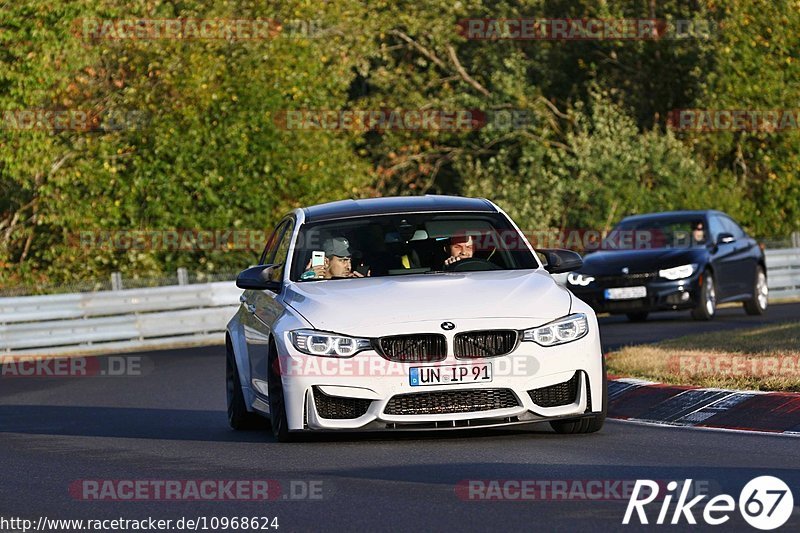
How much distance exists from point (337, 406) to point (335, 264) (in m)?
1.47

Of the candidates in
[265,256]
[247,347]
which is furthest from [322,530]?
[265,256]

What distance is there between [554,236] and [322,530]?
3116 centimetres

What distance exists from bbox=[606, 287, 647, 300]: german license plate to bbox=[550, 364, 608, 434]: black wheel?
1297 centimetres

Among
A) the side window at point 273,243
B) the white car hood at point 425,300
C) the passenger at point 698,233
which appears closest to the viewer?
the white car hood at point 425,300

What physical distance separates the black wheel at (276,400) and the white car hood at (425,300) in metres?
0.35

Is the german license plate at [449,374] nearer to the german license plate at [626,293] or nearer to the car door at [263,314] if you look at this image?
the car door at [263,314]

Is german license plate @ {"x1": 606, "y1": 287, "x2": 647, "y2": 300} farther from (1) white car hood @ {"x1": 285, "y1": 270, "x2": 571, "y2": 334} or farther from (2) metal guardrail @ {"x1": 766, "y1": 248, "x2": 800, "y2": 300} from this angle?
(1) white car hood @ {"x1": 285, "y1": 270, "x2": 571, "y2": 334}

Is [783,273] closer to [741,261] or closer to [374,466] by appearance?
[741,261]

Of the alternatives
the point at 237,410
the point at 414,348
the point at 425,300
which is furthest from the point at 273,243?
the point at 414,348

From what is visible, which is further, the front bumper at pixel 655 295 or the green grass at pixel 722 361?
the front bumper at pixel 655 295

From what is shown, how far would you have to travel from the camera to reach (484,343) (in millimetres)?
10672

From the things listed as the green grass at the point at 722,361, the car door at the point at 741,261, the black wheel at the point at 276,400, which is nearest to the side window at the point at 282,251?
the black wheel at the point at 276,400

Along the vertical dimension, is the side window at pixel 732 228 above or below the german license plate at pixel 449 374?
below

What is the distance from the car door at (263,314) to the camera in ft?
38.2
